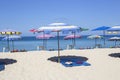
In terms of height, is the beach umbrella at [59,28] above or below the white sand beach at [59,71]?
above

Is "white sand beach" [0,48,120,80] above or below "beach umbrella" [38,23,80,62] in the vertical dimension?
below

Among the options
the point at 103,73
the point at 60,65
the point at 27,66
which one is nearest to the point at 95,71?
the point at 103,73

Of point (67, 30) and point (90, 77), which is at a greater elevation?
point (67, 30)

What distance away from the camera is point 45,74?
34.8 feet

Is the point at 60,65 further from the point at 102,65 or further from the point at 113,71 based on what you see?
the point at 113,71

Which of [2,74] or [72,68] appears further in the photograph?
[72,68]

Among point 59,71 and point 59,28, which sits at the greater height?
point 59,28

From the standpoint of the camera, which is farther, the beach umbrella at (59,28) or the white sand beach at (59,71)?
the beach umbrella at (59,28)

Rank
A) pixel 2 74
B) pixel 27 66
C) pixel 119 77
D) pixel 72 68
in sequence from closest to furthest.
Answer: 1. pixel 119 77
2. pixel 2 74
3. pixel 72 68
4. pixel 27 66

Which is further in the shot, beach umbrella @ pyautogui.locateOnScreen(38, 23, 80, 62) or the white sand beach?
beach umbrella @ pyautogui.locateOnScreen(38, 23, 80, 62)

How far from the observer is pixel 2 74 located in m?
10.5

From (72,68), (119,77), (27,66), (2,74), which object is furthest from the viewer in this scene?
(27,66)

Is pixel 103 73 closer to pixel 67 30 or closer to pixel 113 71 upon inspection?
pixel 113 71

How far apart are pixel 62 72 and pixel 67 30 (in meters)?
2.56
